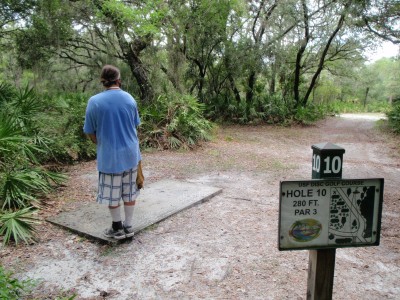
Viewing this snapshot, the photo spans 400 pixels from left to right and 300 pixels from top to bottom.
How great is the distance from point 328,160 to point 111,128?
2277 mm

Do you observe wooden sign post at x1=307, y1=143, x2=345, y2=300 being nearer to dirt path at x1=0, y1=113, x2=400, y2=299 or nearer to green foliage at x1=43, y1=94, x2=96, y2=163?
dirt path at x1=0, y1=113, x2=400, y2=299

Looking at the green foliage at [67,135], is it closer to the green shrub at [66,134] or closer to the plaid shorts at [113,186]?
the green shrub at [66,134]

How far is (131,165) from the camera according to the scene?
136 inches

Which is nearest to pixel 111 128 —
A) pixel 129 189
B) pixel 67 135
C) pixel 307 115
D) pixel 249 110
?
pixel 129 189

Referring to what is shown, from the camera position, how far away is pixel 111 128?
3338 millimetres

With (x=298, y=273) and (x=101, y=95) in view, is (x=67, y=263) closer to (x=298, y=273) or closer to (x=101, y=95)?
A: (x=101, y=95)

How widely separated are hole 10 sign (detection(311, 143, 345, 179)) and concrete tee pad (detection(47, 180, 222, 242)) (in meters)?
2.60

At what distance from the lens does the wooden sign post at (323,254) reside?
1670 millimetres

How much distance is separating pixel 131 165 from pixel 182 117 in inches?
250

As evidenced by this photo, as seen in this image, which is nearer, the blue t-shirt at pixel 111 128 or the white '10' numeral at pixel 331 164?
the white '10' numeral at pixel 331 164

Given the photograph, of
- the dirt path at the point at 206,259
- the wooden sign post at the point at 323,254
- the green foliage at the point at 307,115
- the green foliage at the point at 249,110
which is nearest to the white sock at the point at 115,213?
the dirt path at the point at 206,259

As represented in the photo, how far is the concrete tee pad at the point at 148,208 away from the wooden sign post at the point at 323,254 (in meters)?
2.34

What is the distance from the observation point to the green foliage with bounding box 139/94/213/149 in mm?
9359

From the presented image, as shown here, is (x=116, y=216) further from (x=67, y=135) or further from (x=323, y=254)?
(x=67, y=135)
